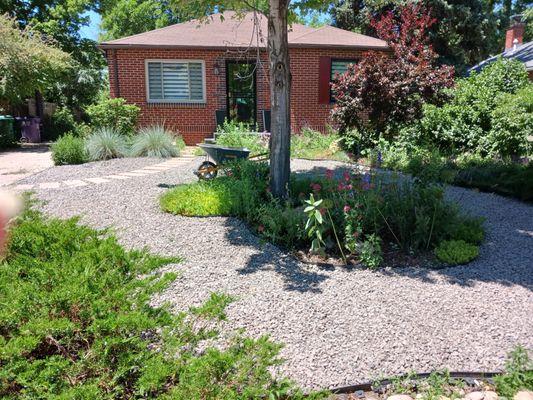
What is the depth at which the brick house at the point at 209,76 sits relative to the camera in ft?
44.1

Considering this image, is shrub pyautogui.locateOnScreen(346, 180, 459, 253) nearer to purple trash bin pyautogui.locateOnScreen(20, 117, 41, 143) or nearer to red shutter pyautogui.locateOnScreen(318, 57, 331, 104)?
red shutter pyautogui.locateOnScreen(318, 57, 331, 104)

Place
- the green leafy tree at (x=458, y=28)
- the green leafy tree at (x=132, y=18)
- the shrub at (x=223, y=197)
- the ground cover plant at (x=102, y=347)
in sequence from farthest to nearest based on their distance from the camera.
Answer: the green leafy tree at (x=132, y=18) < the green leafy tree at (x=458, y=28) < the shrub at (x=223, y=197) < the ground cover plant at (x=102, y=347)

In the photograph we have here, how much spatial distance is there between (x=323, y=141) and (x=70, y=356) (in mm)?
9911

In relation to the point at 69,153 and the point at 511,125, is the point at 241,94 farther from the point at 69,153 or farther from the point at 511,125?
the point at 511,125

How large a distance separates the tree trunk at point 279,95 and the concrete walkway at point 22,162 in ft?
17.0

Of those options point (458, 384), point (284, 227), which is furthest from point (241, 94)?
point (458, 384)

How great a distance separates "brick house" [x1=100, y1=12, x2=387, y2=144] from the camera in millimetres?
13438

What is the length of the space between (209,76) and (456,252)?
1113 centimetres

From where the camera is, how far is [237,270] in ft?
13.5

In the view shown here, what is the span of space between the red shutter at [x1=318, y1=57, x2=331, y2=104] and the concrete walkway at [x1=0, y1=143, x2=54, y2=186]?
813 centimetres

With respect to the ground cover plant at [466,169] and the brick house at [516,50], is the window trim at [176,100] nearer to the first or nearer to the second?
the ground cover plant at [466,169]

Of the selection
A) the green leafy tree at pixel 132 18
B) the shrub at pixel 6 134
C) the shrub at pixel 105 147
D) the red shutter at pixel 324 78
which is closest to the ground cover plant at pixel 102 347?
the shrub at pixel 105 147

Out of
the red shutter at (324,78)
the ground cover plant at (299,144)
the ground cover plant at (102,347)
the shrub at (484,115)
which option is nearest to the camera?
the ground cover plant at (102,347)

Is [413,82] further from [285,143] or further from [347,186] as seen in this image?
[347,186]
